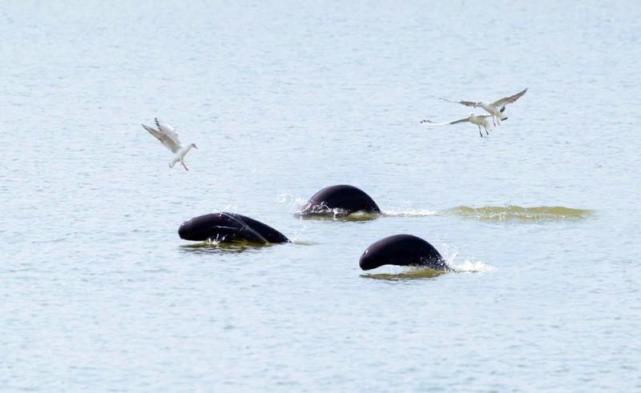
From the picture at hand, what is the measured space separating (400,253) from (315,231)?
5.65 m

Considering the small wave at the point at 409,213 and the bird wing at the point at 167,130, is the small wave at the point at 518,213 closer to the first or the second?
the small wave at the point at 409,213

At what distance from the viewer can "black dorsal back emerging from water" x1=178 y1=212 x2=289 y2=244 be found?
1713 inches

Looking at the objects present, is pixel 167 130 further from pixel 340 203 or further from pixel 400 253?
pixel 340 203

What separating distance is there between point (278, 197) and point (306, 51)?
63.4m

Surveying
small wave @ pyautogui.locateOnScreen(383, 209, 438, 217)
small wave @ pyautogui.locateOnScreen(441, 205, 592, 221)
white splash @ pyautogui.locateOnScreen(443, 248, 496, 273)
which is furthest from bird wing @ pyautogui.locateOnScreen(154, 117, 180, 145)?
small wave @ pyautogui.locateOnScreen(441, 205, 592, 221)

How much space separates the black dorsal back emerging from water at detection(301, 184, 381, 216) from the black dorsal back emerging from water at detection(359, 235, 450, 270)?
6685 mm

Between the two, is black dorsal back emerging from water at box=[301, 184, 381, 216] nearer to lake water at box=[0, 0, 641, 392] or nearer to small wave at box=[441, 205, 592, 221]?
lake water at box=[0, 0, 641, 392]

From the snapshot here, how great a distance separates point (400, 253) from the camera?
40.7 metres

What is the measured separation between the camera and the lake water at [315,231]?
34.5 meters

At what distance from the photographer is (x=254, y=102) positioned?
81.0 meters

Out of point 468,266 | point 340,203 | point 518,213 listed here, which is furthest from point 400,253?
point 518,213

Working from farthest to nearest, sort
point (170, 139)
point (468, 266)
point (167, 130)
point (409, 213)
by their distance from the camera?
point (409, 213) → point (170, 139) → point (167, 130) → point (468, 266)

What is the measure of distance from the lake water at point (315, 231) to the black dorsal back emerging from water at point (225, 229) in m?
0.35

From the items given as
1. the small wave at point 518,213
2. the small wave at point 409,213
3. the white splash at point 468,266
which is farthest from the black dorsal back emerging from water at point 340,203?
the white splash at point 468,266
